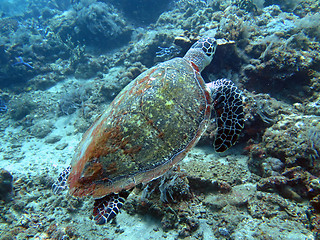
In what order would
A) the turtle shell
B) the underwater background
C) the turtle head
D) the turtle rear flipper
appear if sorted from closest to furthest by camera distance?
1. the turtle shell
2. the underwater background
3. the turtle rear flipper
4. the turtle head

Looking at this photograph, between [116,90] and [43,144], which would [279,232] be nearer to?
[116,90]

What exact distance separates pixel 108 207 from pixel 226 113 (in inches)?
94.4

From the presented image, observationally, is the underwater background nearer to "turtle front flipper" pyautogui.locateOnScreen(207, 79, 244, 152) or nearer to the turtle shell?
"turtle front flipper" pyautogui.locateOnScreen(207, 79, 244, 152)

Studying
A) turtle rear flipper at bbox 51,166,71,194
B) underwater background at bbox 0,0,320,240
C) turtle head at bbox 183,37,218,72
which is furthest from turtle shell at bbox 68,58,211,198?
turtle head at bbox 183,37,218,72

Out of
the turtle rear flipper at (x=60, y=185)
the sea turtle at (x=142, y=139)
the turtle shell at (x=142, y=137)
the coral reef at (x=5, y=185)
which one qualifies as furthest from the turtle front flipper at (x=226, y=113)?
the coral reef at (x=5, y=185)

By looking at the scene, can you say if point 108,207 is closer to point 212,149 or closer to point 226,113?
point 226,113

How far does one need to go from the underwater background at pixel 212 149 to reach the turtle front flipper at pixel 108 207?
71 centimetres

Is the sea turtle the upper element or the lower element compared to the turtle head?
lower

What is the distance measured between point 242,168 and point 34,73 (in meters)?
11.7

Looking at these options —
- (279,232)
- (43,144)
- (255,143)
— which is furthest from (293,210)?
(43,144)

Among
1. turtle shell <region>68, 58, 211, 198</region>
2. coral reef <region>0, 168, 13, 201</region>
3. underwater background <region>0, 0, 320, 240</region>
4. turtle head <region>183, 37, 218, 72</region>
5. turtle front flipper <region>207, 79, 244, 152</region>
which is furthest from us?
turtle head <region>183, 37, 218, 72</region>

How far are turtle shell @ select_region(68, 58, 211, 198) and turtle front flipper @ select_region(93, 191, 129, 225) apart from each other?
0.51 feet

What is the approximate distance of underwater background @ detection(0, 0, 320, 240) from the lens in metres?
2.40

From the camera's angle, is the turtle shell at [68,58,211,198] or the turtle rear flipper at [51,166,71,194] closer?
the turtle shell at [68,58,211,198]
